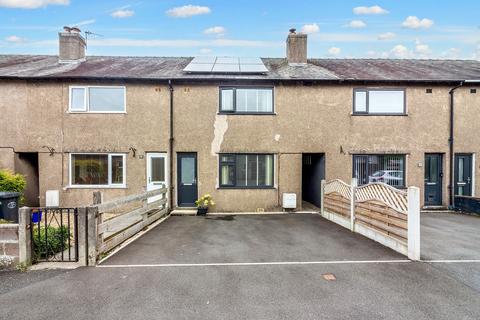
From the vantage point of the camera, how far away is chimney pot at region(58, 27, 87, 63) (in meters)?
12.5

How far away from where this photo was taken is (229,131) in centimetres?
1112

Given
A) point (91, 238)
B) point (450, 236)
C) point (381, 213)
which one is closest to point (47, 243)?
point (91, 238)

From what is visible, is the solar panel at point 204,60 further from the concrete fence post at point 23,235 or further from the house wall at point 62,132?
the concrete fence post at point 23,235

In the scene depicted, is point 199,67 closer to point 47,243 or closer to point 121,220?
point 121,220

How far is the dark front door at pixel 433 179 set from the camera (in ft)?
38.0

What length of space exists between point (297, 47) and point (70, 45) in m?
10.5

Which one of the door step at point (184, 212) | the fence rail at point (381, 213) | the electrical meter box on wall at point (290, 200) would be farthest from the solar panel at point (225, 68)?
the fence rail at point (381, 213)

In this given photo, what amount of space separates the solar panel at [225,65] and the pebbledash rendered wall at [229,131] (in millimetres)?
906

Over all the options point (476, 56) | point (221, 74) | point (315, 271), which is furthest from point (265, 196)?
point (476, 56)

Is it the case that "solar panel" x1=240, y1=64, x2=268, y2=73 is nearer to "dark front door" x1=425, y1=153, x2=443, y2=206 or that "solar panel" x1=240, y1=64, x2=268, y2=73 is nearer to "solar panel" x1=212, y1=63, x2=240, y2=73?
"solar panel" x1=212, y1=63, x2=240, y2=73

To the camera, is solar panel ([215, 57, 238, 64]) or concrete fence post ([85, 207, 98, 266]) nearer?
concrete fence post ([85, 207, 98, 266])

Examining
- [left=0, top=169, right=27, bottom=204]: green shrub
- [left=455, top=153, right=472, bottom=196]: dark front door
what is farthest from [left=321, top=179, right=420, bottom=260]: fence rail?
[left=0, top=169, right=27, bottom=204]: green shrub

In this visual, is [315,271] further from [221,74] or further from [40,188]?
[40,188]

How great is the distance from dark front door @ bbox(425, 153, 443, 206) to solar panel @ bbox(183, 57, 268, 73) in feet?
25.8
